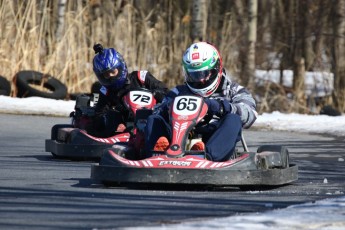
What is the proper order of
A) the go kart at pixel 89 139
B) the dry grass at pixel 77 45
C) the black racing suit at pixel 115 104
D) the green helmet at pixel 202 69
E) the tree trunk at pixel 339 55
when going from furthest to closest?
the tree trunk at pixel 339 55 < the dry grass at pixel 77 45 < the black racing suit at pixel 115 104 < the go kart at pixel 89 139 < the green helmet at pixel 202 69

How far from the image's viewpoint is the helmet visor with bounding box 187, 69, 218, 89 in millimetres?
10258

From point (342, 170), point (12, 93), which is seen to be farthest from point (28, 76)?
point (342, 170)

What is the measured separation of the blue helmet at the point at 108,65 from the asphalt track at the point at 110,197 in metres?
1.08

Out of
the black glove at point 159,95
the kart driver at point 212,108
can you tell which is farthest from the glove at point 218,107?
the black glove at point 159,95

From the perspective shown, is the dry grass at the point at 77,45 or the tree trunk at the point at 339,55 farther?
the tree trunk at the point at 339,55

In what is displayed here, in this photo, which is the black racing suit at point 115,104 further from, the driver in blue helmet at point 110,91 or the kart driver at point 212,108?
the kart driver at point 212,108

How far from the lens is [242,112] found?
33.4ft

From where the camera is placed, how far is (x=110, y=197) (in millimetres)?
8656

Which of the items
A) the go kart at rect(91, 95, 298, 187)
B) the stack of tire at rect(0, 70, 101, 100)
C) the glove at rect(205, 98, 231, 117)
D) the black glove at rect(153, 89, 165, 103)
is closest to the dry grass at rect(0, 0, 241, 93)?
the stack of tire at rect(0, 70, 101, 100)

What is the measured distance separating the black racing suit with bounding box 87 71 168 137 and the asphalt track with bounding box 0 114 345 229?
68 cm

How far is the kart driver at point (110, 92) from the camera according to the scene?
13.1 meters

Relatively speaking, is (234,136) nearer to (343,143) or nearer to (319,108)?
(343,143)

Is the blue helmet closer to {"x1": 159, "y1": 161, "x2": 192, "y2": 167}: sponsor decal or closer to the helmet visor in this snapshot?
the helmet visor

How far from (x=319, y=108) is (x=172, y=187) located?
13.9m
